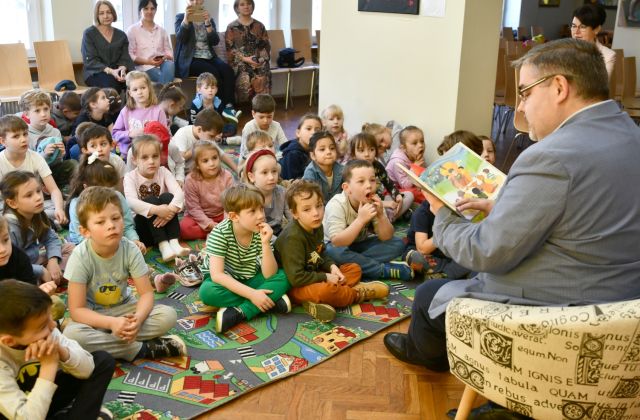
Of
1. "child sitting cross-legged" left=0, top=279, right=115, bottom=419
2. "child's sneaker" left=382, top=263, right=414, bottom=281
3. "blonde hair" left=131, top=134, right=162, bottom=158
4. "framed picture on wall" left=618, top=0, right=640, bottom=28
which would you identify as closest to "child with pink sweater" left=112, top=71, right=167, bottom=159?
"blonde hair" left=131, top=134, right=162, bottom=158

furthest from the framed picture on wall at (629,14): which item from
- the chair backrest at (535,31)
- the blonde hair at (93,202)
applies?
the blonde hair at (93,202)

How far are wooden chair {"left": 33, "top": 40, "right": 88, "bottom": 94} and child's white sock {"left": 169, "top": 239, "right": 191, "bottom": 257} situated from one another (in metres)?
3.75

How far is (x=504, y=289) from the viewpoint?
7.04 ft

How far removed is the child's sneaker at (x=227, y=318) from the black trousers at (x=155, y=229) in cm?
111

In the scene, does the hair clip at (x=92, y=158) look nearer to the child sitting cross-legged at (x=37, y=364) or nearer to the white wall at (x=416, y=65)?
the child sitting cross-legged at (x=37, y=364)

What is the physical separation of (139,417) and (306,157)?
296 centimetres

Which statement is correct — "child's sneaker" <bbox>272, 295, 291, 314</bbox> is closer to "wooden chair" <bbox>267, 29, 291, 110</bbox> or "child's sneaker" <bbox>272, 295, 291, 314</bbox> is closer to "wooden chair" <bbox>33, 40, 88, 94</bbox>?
"wooden chair" <bbox>33, 40, 88, 94</bbox>

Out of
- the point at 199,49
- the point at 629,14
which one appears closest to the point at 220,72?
the point at 199,49

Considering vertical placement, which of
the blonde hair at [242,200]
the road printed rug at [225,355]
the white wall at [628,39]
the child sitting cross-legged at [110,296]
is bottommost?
the road printed rug at [225,355]

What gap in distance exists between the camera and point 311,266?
353 cm

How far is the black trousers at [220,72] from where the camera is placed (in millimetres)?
8320

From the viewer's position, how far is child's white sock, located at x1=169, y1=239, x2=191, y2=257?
4075 millimetres

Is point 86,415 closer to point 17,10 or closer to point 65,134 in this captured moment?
point 65,134

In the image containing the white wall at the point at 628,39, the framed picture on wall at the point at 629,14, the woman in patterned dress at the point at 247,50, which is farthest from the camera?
the white wall at the point at 628,39
